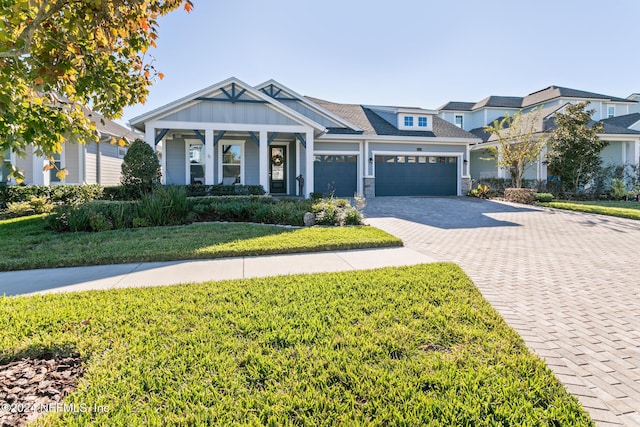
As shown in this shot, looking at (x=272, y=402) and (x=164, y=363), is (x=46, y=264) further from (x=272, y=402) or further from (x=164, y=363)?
(x=272, y=402)

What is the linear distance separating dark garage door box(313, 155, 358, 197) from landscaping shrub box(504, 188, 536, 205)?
7977mm

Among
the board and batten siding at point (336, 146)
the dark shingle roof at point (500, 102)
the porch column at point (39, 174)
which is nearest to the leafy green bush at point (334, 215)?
the board and batten siding at point (336, 146)

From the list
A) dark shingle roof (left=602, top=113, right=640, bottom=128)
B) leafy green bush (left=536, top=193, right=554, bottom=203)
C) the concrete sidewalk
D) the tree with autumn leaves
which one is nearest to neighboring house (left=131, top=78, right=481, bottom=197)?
leafy green bush (left=536, top=193, right=554, bottom=203)

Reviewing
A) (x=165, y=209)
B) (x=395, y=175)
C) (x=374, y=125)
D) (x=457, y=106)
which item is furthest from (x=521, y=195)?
(x=165, y=209)

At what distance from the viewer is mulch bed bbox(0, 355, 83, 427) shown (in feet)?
7.56

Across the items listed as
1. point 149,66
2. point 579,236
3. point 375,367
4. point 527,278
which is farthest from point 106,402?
point 579,236

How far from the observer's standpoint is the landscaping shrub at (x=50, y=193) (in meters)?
12.4

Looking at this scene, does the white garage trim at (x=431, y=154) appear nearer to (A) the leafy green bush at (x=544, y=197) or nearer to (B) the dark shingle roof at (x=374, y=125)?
(B) the dark shingle roof at (x=374, y=125)

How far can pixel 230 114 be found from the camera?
14.6 meters

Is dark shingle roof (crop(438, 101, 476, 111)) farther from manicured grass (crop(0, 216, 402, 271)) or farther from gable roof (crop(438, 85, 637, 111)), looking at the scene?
manicured grass (crop(0, 216, 402, 271))

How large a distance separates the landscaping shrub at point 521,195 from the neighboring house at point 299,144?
3024 mm

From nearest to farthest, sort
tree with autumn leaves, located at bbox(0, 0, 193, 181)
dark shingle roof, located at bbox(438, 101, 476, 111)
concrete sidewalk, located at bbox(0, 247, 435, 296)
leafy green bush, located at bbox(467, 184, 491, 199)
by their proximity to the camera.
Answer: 1. tree with autumn leaves, located at bbox(0, 0, 193, 181)
2. concrete sidewalk, located at bbox(0, 247, 435, 296)
3. leafy green bush, located at bbox(467, 184, 491, 199)
4. dark shingle roof, located at bbox(438, 101, 476, 111)

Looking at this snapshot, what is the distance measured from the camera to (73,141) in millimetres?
2951

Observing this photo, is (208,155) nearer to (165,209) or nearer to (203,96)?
(203,96)
